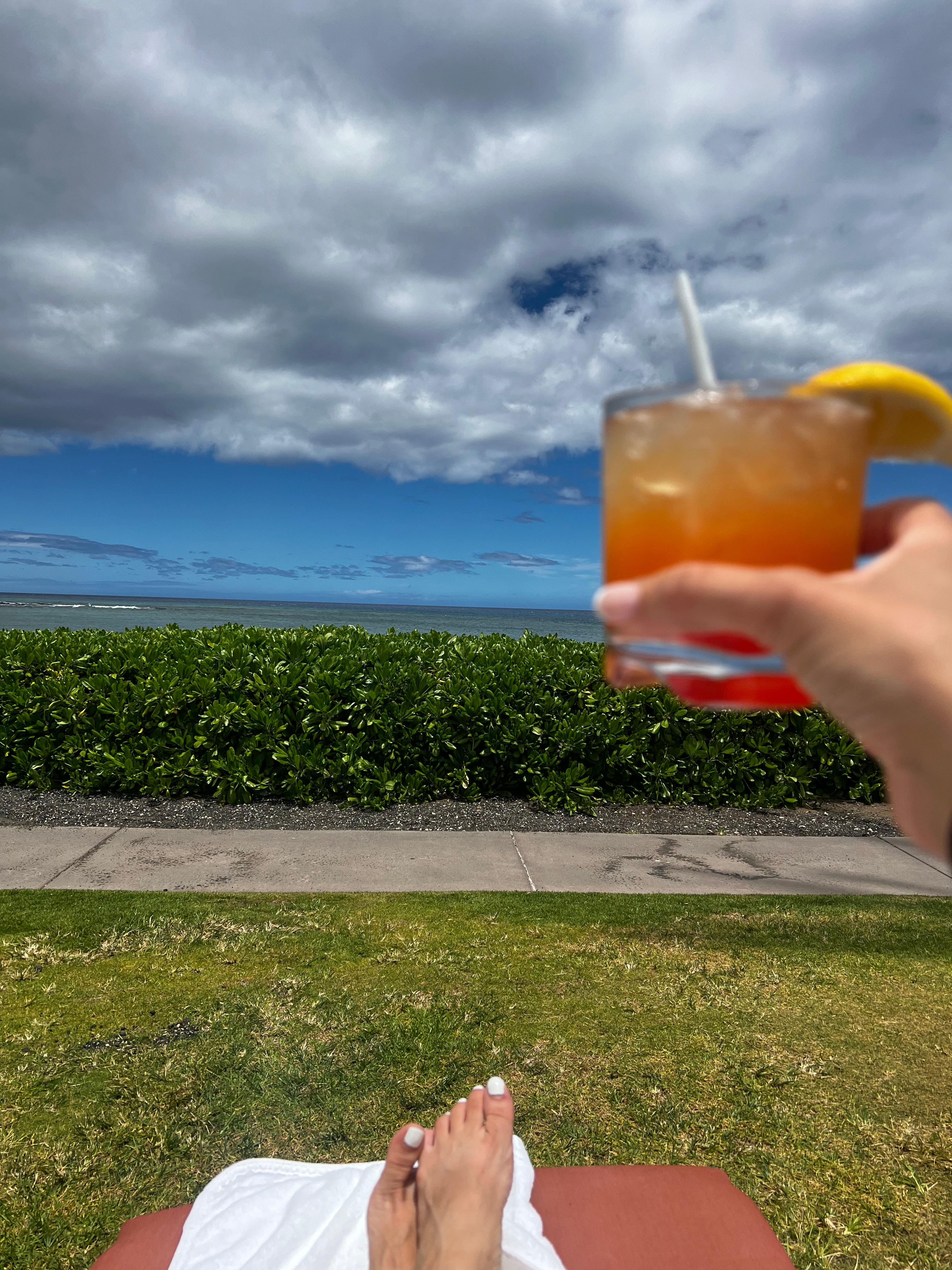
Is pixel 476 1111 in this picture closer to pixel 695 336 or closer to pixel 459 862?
pixel 695 336

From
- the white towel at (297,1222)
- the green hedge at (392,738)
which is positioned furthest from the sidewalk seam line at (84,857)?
the white towel at (297,1222)

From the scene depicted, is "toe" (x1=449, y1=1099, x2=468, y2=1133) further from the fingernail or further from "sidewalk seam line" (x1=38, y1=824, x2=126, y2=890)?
"sidewalk seam line" (x1=38, y1=824, x2=126, y2=890)

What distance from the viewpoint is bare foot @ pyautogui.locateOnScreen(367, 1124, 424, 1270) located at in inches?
82.3

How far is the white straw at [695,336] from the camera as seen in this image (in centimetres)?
95

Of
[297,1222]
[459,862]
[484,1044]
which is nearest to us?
[297,1222]

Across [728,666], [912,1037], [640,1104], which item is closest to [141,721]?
[640,1104]

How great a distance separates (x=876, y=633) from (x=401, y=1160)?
2206 mm

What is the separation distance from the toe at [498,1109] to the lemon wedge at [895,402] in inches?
85.5

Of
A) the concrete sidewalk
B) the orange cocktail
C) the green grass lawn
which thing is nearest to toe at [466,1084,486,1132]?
the green grass lawn

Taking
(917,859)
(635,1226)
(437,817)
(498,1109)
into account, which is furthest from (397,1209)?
(917,859)

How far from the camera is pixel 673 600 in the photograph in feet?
2.62

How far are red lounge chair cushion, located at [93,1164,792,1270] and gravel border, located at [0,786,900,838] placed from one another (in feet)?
14.2

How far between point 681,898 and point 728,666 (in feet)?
15.7

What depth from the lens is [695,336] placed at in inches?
37.8
